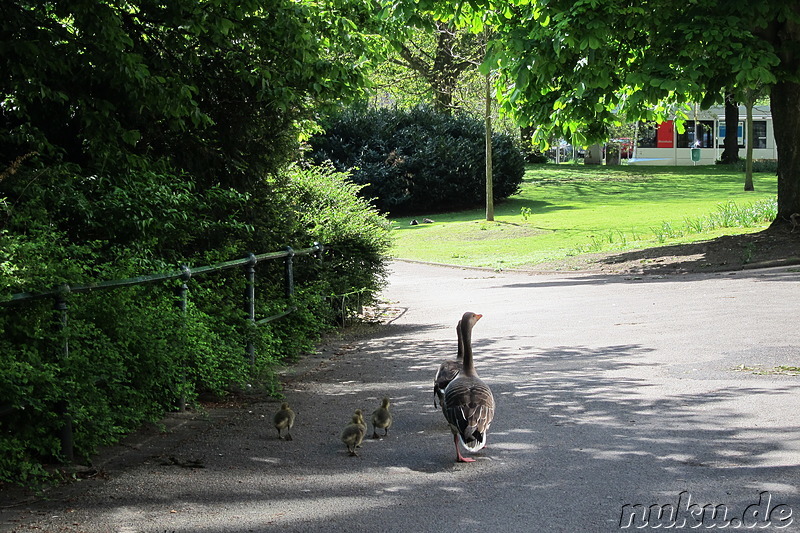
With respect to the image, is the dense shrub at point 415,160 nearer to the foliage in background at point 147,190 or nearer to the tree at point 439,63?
the tree at point 439,63

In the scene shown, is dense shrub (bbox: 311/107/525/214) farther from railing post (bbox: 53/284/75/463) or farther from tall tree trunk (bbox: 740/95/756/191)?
railing post (bbox: 53/284/75/463)

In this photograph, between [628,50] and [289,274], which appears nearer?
[289,274]

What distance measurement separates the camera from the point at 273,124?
1140 cm

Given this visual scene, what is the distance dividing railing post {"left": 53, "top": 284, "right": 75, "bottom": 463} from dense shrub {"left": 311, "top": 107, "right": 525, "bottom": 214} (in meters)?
38.7

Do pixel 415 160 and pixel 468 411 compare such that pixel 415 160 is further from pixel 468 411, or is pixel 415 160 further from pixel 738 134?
pixel 738 134

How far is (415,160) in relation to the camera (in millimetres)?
45000

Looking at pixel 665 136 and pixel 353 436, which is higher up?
pixel 665 136

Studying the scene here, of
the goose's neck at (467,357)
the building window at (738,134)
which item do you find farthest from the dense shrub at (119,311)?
the building window at (738,134)

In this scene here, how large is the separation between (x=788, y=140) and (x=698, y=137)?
5719cm

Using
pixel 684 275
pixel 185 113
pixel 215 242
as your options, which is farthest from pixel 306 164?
pixel 684 275

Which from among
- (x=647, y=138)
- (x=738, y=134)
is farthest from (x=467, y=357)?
(x=738, y=134)

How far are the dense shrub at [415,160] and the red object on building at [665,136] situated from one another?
33.5 meters

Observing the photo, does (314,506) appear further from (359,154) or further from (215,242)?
(359,154)

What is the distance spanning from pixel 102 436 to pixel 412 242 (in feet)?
97.0
